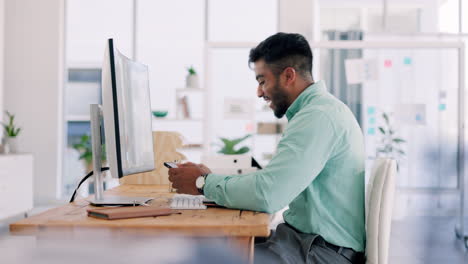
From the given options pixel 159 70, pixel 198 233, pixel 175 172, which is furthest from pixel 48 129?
pixel 198 233

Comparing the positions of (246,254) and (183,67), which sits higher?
(183,67)

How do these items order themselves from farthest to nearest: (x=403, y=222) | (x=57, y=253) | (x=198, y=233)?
(x=403, y=222) → (x=198, y=233) → (x=57, y=253)

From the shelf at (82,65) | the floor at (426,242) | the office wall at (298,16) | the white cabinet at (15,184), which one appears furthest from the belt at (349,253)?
the shelf at (82,65)

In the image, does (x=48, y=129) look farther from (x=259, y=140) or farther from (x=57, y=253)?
(x=57, y=253)

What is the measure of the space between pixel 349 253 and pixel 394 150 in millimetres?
3466

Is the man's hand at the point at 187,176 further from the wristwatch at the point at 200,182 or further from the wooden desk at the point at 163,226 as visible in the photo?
the wooden desk at the point at 163,226

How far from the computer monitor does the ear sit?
51cm

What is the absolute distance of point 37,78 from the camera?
6.82 m

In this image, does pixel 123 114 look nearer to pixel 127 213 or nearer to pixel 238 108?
pixel 127 213

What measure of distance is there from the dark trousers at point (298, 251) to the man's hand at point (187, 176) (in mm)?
275

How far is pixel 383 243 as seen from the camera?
5.33 ft

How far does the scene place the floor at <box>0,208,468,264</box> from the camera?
3.93m

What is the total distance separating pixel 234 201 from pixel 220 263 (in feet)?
1.75

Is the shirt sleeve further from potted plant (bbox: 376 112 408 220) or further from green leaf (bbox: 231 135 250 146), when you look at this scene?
potted plant (bbox: 376 112 408 220)
